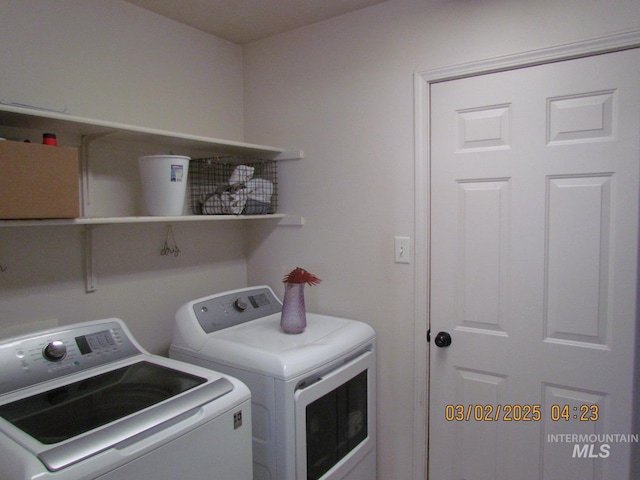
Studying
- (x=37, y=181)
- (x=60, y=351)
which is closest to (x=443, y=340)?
(x=60, y=351)

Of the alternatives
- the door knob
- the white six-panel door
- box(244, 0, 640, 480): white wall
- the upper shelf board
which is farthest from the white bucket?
the door knob

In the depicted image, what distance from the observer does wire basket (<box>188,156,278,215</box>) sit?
2008 mm

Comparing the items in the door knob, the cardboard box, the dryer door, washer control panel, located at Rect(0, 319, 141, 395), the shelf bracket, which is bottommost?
the dryer door

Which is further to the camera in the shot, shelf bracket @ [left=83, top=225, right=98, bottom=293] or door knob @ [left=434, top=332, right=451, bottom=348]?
door knob @ [left=434, top=332, right=451, bottom=348]

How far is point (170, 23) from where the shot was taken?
2.06m

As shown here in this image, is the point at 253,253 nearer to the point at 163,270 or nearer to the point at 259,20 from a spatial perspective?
the point at 163,270

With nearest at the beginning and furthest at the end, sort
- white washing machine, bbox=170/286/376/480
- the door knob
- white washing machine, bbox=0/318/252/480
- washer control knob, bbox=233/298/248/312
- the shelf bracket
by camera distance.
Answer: white washing machine, bbox=0/318/252/480, white washing machine, bbox=170/286/376/480, the shelf bracket, the door knob, washer control knob, bbox=233/298/248/312

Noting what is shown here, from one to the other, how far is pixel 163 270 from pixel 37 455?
118 cm

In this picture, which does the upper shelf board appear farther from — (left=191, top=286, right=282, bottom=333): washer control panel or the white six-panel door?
the white six-panel door

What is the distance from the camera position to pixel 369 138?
Result: 2.03 metres

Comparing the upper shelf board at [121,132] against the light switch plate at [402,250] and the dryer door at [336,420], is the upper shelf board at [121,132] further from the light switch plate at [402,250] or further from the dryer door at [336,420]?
the dryer door at [336,420]

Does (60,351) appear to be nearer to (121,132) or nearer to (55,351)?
(55,351)

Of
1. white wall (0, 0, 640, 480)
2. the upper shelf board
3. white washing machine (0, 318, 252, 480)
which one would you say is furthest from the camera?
white wall (0, 0, 640, 480)

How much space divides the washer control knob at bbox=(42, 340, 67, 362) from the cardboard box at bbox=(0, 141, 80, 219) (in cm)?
42
